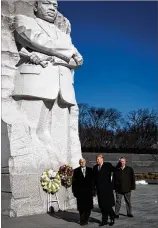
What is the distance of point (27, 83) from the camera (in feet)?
28.9

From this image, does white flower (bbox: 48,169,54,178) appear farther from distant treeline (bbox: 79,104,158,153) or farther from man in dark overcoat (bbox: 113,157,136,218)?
distant treeline (bbox: 79,104,158,153)

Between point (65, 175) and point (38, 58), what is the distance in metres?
2.83

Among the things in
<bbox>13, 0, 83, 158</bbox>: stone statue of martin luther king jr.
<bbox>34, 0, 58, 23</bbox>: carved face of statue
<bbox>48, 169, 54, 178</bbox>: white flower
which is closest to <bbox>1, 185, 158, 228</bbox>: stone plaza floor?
<bbox>48, 169, 54, 178</bbox>: white flower

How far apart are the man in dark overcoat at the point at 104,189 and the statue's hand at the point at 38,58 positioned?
2880mm

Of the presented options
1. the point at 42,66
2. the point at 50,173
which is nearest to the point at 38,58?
the point at 42,66

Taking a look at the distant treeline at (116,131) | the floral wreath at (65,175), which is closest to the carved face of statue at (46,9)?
the floral wreath at (65,175)

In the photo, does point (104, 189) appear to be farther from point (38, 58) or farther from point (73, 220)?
point (38, 58)

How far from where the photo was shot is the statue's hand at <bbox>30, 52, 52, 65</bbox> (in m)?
8.83

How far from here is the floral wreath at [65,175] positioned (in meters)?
8.97

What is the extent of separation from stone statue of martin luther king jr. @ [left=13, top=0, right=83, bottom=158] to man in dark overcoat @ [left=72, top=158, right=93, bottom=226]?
72.7 inches

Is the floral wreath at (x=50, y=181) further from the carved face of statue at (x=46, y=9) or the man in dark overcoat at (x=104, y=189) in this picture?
the carved face of statue at (x=46, y=9)

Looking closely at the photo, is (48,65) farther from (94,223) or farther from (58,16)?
(94,223)

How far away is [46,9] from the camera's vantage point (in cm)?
935

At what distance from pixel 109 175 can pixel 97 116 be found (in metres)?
46.4
